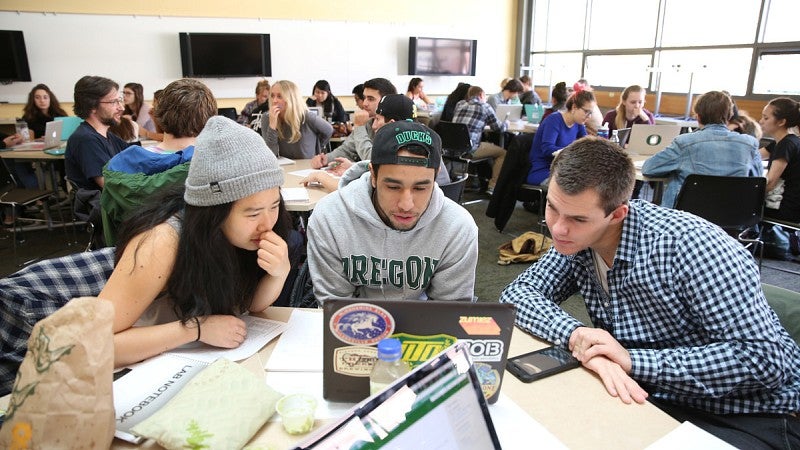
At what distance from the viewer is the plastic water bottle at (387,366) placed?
849mm

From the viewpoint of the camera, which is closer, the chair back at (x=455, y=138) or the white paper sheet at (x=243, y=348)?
the white paper sheet at (x=243, y=348)

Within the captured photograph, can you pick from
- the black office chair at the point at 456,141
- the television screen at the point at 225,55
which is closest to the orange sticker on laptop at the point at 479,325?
the black office chair at the point at 456,141

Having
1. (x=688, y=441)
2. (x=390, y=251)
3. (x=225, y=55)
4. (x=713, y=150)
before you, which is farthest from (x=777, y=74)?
(x=225, y=55)

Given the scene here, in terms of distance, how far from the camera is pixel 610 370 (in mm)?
1130

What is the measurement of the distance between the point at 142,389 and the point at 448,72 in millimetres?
8797

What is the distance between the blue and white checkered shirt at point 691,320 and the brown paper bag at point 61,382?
99cm

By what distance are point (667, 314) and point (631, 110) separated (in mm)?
4660

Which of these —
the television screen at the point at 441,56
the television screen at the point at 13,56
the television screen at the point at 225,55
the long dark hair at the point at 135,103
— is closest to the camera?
the long dark hair at the point at 135,103

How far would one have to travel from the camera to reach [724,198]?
3037 millimetres

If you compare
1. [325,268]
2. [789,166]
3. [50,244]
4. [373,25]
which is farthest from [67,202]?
[789,166]

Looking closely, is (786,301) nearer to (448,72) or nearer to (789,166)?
(789,166)

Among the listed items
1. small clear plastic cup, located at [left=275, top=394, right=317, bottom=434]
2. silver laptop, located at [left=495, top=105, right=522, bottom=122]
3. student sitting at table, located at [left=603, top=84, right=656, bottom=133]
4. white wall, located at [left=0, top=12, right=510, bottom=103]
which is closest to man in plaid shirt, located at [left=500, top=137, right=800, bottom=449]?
small clear plastic cup, located at [left=275, top=394, right=317, bottom=434]

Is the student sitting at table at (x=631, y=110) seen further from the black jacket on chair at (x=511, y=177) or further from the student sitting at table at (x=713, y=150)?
the student sitting at table at (x=713, y=150)

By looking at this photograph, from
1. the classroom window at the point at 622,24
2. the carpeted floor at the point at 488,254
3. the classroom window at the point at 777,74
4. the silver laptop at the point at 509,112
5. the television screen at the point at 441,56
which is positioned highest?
the classroom window at the point at 622,24
